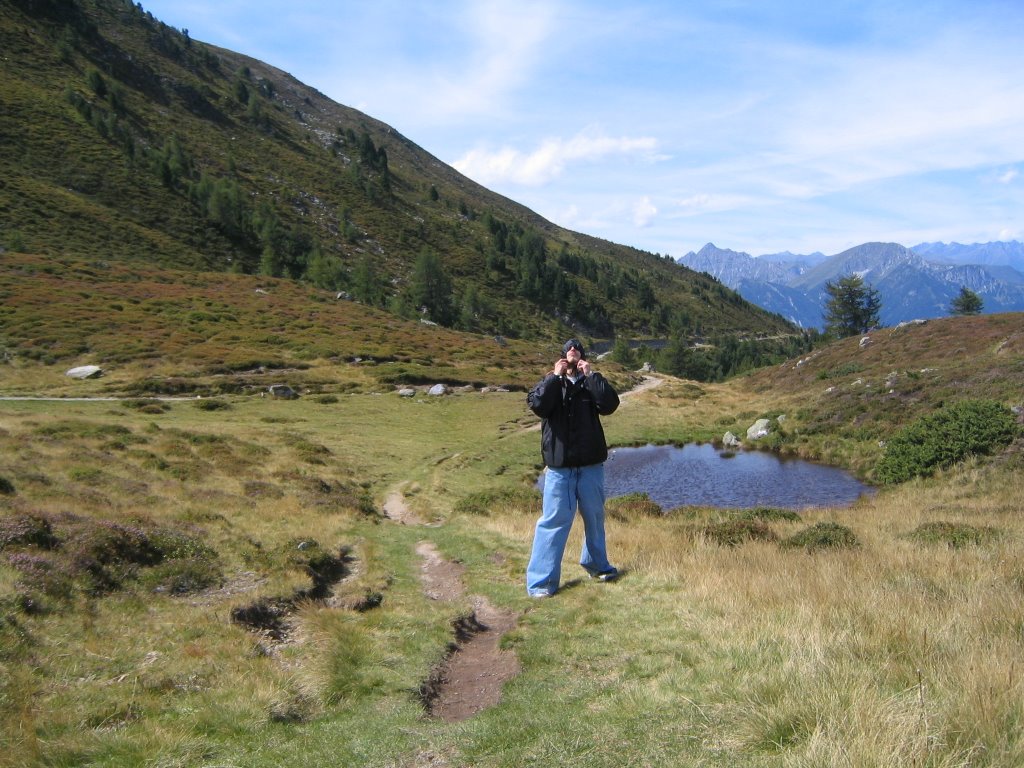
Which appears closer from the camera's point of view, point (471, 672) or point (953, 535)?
point (471, 672)

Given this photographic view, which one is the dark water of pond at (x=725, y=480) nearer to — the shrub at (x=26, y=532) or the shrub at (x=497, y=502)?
the shrub at (x=497, y=502)

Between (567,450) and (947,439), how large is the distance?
22237 millimetres

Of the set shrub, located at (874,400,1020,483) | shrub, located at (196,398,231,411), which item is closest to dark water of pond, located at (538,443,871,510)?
shrub, located at (874,400,1020,483)

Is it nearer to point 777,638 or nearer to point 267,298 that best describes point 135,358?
point 267,298

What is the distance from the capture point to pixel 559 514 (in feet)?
28.2

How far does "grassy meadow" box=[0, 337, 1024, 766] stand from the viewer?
3969 mm

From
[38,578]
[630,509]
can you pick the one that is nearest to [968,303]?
[630,509]

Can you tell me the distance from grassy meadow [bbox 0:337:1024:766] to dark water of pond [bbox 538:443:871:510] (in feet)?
30.4

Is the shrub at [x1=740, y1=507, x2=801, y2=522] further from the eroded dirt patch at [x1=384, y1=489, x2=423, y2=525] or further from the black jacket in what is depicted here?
the eroded dirt patch at [x1=384, y1=489, x2=423, y2=525]

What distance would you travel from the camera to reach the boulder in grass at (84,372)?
4194 centimetres

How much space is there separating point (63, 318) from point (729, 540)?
2367 inches

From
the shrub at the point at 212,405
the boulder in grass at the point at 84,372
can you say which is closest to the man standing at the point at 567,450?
the shrub at the point at 212,405

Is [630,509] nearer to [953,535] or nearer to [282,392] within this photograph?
[953,535]

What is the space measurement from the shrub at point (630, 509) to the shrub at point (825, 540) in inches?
248
